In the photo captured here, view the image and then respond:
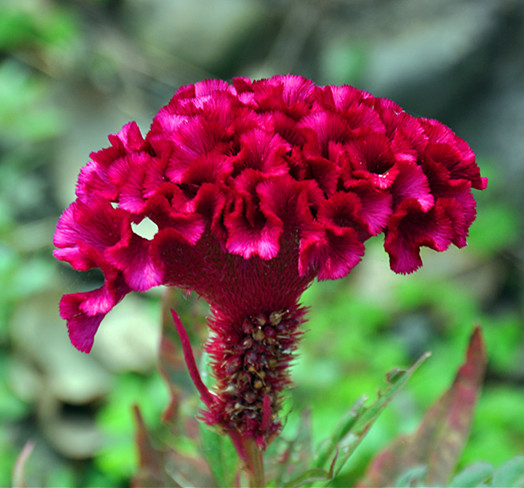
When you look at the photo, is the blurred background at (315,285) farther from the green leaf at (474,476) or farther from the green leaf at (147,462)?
the green leaf at (474,476)

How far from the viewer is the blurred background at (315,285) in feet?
8.11

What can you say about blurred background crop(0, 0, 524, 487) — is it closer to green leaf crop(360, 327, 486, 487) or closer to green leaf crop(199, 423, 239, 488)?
green leaf crop(199, 423, 239, 488)

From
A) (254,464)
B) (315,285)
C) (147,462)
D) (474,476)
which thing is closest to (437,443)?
(474,476)

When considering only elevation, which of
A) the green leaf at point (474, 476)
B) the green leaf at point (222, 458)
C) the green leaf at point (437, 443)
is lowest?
the green leaf at point (474, 476)

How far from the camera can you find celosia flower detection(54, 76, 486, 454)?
0.63 m

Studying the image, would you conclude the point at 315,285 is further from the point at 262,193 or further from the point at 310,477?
A: the point at 262,193

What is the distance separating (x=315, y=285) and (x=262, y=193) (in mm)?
2533

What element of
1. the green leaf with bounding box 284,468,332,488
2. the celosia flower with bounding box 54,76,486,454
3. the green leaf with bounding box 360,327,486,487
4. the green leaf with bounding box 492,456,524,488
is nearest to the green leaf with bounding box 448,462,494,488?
the green leaf with bounding box 492,456,524,488

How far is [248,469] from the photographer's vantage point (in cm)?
87

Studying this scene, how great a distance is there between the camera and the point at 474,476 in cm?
96

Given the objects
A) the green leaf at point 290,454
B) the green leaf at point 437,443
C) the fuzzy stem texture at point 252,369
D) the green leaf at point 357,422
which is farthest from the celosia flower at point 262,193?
the green leaf at point 437,443

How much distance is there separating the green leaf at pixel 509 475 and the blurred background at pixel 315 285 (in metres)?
0.71

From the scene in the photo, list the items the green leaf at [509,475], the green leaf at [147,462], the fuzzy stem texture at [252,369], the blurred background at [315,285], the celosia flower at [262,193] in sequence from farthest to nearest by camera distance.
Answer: the blurred background at [315,285]
the green leaf at [147,462]
the green leaf at [509,475]
the fuzzy stem texture at [252,369]
the celosia flower at [262,193]

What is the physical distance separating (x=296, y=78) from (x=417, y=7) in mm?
3828
